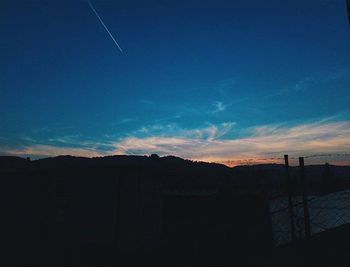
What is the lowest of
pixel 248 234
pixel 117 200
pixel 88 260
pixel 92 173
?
pixel 88 260

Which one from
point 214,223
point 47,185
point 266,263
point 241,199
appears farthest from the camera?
A: point 47,185

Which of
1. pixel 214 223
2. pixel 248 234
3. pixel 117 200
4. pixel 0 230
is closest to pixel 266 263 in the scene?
pixel 248 234

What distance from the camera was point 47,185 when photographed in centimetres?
1606

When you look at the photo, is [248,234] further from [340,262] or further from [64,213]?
[64,213]

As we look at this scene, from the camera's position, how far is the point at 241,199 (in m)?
15.0

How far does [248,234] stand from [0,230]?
44.2 ft

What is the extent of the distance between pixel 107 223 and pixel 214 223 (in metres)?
5.50

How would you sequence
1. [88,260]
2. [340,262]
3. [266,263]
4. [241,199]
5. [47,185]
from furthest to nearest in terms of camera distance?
[47,185], [241,199], [88,260], [266,263], [340,262]

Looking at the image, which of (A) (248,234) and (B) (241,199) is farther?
(B) (241,199)

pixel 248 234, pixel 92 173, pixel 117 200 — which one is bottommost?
pixel 248 234

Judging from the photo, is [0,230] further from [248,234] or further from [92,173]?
[248,234]

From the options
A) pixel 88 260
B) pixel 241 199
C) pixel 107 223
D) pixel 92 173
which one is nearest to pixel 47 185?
pixel 92 173

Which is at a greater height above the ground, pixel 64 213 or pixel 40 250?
pixel 64 213

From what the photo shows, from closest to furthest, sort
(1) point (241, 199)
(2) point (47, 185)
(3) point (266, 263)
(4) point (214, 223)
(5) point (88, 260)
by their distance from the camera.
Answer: (3) point (266, 263) → (5) point (88, 260) → (4) point (214, 223) → (1) point (241, 199) → (2) point (47, 185)
